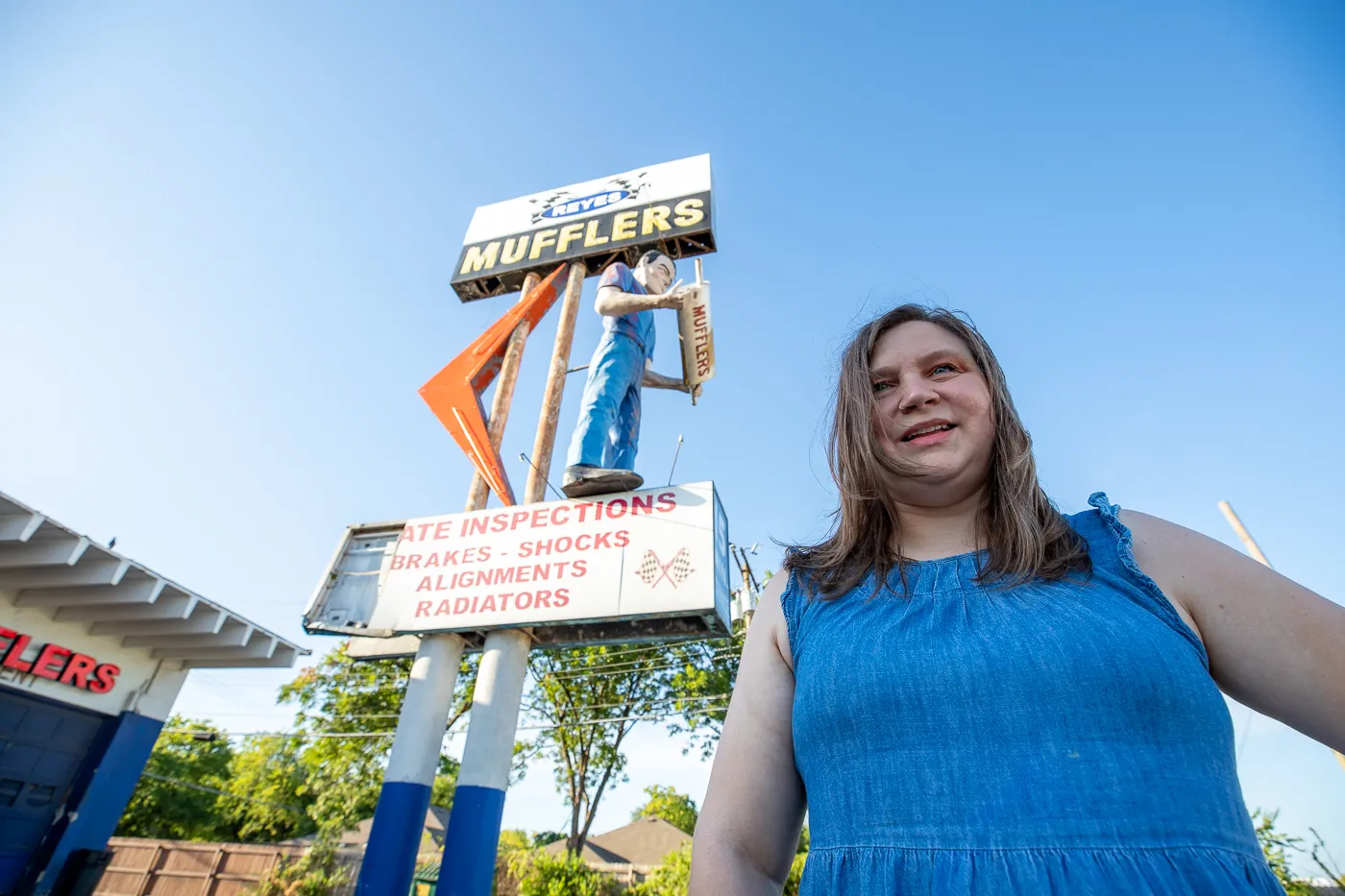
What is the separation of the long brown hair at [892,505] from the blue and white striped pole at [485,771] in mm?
4469

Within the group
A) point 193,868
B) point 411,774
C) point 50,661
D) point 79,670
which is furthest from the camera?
point 193,868

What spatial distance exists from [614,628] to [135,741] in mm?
6037

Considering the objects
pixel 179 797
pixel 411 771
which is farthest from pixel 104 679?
pixel 179 797

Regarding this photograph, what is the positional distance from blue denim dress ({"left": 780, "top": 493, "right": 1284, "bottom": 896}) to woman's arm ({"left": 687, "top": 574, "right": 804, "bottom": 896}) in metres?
0.07

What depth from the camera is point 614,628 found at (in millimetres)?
5445

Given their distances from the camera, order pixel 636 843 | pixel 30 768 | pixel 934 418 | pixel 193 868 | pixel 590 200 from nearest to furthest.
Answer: pixel 934 418 → pixel 30 768 → pixel 590 200 → pixel 193 868 → pixel 636 843

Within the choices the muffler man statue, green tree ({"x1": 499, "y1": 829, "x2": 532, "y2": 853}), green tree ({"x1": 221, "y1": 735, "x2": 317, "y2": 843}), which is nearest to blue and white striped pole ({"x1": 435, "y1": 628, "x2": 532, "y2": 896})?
the muffler man statue

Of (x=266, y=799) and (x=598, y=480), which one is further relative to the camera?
(x=266, y=799)

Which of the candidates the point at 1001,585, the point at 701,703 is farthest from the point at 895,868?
the point at 701,703

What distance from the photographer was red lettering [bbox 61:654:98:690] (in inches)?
252

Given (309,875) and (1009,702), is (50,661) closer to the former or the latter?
(1009,702)

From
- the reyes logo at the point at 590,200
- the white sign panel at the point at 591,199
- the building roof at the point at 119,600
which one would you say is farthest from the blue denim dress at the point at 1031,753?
the reyes logo at the point at 590,200

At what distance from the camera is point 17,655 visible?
6.06 m

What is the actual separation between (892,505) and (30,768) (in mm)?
9006
